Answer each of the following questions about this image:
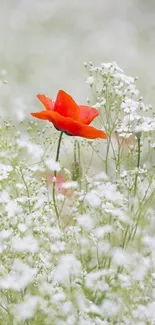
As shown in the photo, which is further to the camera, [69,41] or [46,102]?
[69,41]

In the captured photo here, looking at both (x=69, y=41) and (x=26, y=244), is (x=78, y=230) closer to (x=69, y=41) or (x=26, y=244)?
(x=26, y=244)

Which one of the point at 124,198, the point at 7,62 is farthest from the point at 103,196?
the point at 7,62

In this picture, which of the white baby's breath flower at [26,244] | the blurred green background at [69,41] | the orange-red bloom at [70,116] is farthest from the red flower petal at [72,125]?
the blurred green background at [69,41]

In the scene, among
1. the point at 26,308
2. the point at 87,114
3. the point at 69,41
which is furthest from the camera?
the point at 69,41

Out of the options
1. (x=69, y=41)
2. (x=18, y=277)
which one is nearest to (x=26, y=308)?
(x=18, y=277)

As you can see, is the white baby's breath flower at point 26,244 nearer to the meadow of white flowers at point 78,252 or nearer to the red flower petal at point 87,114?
the meadow of white flowers at point 78,252

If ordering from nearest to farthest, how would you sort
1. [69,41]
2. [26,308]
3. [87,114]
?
1. [26,308]
2. [87,114]
3. [69,41]

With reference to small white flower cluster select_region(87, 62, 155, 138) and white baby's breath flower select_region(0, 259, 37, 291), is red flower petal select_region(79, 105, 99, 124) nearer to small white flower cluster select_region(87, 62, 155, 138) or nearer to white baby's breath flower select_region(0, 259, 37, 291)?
small white flower cluster select_region(87, 62, 155, 138)
